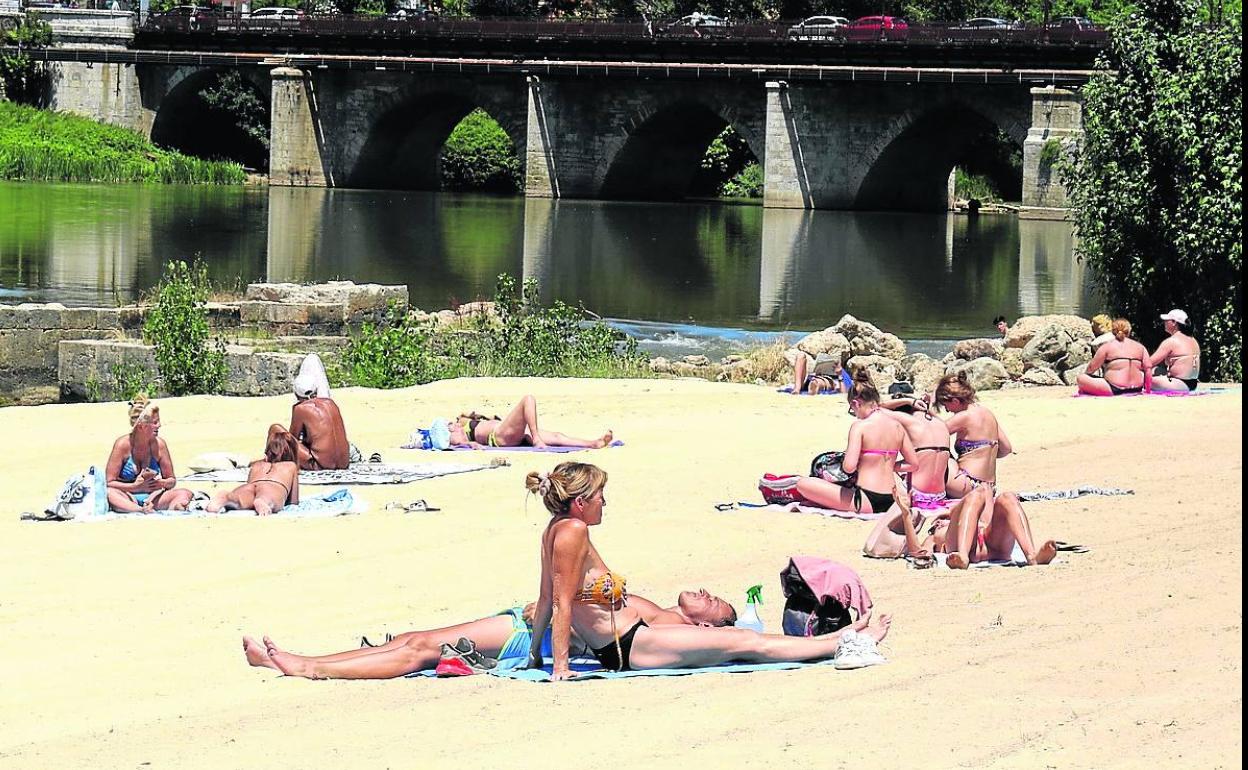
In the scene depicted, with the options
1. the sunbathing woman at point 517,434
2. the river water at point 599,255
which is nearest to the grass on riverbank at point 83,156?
the river water at point 599,255

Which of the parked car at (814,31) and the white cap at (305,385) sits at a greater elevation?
the parked car at (814,31)

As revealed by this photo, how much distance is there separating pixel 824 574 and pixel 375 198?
45801mm

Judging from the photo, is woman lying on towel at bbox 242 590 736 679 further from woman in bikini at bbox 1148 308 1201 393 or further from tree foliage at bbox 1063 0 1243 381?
tree foliage at bbox 1063 0 1243 381

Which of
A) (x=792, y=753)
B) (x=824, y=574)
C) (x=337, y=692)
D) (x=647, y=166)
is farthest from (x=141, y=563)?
(x=647, y=166)

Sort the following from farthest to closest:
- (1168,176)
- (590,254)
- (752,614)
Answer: (590,254)
(1168,176)
(752,614)

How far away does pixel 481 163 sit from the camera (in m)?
60.1

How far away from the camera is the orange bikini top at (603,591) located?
668 centimetres

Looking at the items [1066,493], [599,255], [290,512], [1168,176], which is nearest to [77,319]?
[290,512]

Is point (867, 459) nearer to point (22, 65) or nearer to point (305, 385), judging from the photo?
point (305, 385)

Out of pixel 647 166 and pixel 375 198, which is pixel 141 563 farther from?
pixel 647 166

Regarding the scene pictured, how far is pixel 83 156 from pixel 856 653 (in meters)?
49.7

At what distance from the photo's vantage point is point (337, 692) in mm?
6555

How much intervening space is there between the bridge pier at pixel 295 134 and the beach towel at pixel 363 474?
4627 cm

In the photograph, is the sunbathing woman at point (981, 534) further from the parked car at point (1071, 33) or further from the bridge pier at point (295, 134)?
the bridge pier at point (295, 134)
